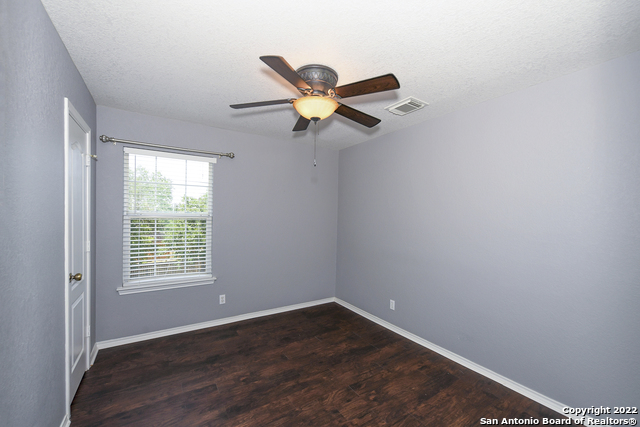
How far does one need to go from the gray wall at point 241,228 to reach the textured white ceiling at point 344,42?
866 mm

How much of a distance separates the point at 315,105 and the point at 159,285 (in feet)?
9.14

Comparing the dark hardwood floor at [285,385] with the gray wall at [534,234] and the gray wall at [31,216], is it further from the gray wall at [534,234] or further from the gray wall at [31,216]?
the gray wall at [31,216]

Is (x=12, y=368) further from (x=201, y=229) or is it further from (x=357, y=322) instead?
(x=357, y=322)

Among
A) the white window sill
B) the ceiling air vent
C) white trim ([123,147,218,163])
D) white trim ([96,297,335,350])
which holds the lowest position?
white trim ([96,297,335,350])

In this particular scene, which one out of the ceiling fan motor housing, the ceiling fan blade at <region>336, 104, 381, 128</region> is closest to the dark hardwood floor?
the ceiling fan blade at <region>336, 104, 381, 128</region>

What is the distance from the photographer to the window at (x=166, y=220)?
3.12 metres

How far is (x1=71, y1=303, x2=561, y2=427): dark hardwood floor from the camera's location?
2051mm

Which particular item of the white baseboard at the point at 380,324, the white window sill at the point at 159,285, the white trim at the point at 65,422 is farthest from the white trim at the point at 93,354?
the white trim at the point at 65,422

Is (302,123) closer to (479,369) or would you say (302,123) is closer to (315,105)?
(315,105)

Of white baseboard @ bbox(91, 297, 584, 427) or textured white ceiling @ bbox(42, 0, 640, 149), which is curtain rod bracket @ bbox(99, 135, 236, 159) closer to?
textured white ceiling @ bbox(42, 0, 640, 149)

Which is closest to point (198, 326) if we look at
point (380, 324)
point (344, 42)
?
point (380, 324)

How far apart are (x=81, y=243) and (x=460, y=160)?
361 centimetres

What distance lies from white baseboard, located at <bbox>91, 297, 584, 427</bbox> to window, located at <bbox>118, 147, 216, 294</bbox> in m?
0.54

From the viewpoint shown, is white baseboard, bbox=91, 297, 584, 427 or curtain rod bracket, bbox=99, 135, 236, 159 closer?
white baseboard, bbox=91, 297, 584, 427
